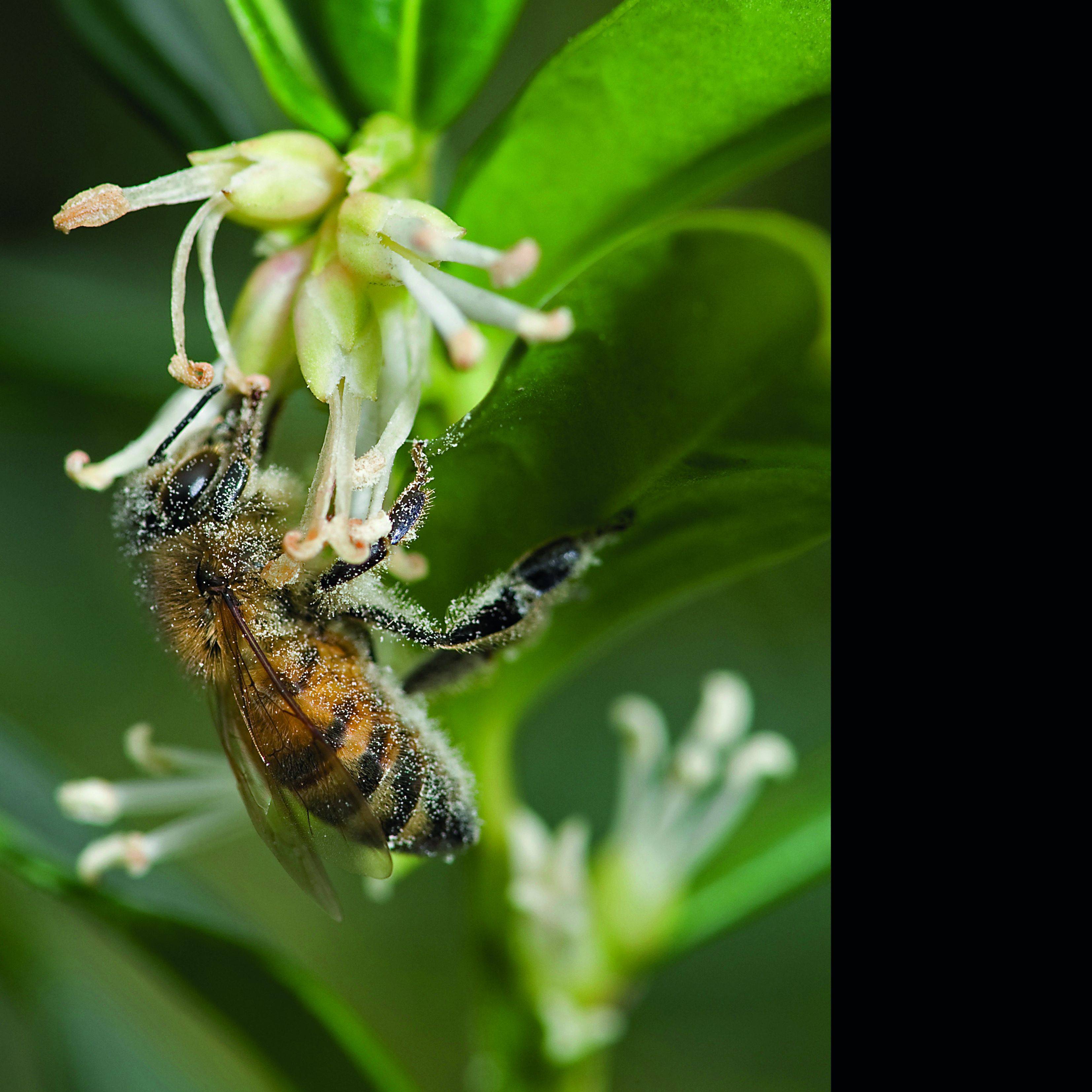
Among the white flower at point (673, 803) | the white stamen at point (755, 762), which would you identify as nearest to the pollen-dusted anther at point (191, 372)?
the white flower at point (673, 803)

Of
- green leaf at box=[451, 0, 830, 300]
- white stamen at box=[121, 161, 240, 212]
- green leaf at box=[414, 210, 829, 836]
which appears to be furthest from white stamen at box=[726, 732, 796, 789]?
white stamen at box=[121, 161, 240, 212]

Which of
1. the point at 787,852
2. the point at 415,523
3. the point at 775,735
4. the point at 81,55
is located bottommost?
the point at 787,852

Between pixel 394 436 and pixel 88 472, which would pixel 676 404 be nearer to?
pixel 394 436

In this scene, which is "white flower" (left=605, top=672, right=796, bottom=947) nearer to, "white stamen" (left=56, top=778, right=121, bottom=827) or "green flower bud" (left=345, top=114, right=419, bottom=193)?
"white stamen" (left=56, top=778, right=121, bottom=827)

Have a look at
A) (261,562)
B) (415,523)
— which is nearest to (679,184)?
(415,523)

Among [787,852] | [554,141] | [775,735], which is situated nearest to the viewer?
[554,141]
